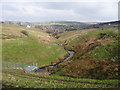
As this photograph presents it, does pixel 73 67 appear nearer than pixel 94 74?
No

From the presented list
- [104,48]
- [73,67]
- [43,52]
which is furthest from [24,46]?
[104,48]

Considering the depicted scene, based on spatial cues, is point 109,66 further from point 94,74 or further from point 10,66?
point 10,66

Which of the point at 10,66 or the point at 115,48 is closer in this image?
the point at 10,66

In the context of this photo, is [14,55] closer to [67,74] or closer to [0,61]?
[0,61]

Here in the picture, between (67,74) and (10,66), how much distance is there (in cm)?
2629

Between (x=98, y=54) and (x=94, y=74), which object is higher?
(x=98, y=54)

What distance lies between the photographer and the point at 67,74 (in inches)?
1848

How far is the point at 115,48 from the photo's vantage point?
61969 millimetres

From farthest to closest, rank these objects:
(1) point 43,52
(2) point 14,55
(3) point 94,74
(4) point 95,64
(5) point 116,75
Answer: (1) point 43,52, (2) point 14,55, (4) point 95,64, (3) point 94,74, (5) point 116,75

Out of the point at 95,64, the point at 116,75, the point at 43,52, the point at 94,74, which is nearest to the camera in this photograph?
the point at 116,75

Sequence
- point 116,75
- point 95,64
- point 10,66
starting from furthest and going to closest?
1. point 10,66
2. point 95,64
3. point 116,75

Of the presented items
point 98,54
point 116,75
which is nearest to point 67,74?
point 116,75

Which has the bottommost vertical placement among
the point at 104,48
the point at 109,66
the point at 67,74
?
the point at 67,74

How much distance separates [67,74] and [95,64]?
1182 centimetres
